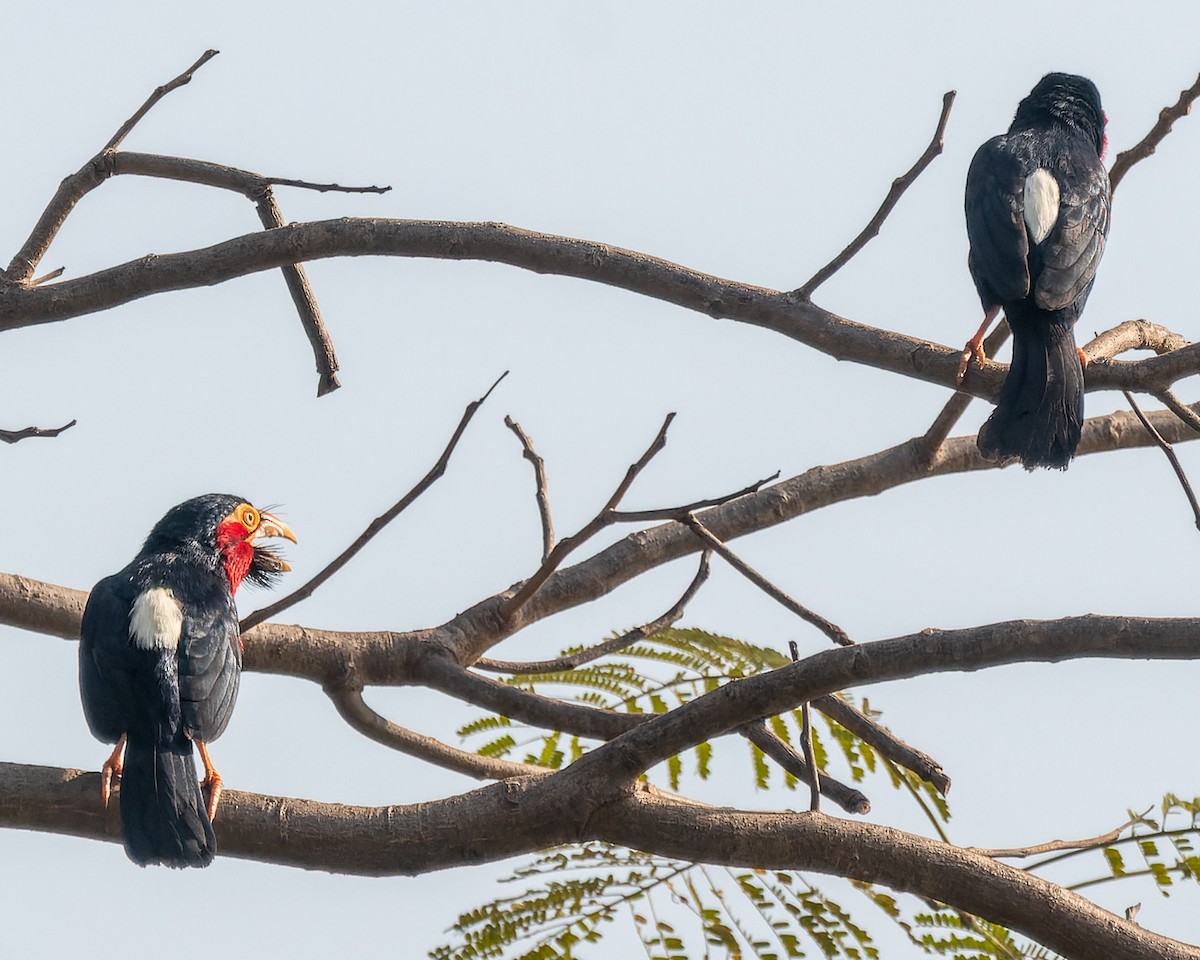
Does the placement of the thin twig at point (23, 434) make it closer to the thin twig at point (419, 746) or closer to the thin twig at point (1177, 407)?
the thin twig at point (419, 746)

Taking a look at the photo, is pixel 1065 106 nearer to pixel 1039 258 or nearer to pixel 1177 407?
pixel 1039 258

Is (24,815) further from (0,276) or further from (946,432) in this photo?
(946,432)

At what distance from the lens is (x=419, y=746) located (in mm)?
4172

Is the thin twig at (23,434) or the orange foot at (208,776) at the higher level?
the thin twig at (23,434)

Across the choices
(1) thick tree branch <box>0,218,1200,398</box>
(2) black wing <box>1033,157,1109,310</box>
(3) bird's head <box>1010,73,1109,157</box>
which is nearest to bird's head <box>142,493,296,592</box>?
(1) thick tree branch <box>0,218,1200,398</box>

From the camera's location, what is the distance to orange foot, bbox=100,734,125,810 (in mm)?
3336

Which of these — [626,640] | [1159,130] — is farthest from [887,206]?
[626,640]

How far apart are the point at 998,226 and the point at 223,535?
2919 millimetres

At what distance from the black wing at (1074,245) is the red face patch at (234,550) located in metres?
2.87

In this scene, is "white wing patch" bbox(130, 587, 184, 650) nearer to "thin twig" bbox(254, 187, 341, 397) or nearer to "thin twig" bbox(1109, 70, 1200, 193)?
"thin twig" bbox(254, 187, 341, 397)

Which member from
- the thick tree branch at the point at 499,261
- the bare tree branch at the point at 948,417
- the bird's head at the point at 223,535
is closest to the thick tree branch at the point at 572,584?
the bare tree branch at the point at 948,417

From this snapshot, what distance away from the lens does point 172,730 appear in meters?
3.98

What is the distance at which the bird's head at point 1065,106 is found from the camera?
6047mm

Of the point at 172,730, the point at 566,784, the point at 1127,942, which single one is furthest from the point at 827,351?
the point at 172,730
